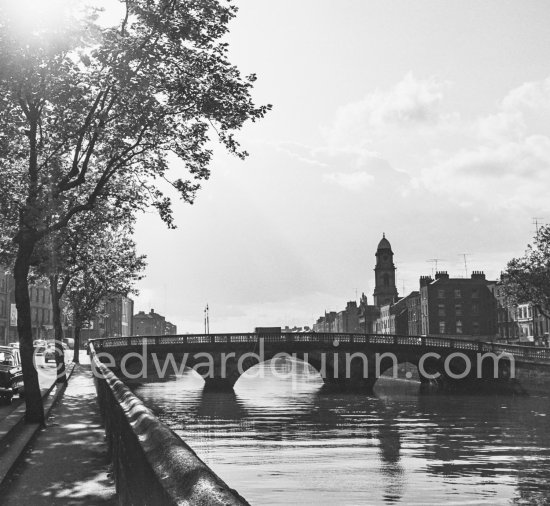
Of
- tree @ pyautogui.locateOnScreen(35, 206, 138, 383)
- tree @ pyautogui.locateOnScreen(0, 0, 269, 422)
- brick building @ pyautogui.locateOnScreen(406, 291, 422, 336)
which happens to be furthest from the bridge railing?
brick building @ pyautogui.locateOnScreen(406, 291, 422, 336)

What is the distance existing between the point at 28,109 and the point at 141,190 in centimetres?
502

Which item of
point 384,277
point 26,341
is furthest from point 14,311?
point 384,277

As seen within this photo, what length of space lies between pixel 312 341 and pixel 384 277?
10638 centimetres

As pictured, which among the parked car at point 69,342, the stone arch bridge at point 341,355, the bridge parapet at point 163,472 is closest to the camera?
the bridge parapet at point 163,472

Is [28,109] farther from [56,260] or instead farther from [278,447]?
[278,447]

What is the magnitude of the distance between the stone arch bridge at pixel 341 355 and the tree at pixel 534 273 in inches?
273

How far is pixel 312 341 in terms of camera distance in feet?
213

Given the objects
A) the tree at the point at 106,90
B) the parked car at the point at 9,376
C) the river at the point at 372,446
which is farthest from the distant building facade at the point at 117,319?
the tree at the point at 106,90

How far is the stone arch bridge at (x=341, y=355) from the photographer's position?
204 ft

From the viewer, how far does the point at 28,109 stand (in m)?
18.9

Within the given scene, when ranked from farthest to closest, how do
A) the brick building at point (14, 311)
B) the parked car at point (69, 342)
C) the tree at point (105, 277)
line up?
the brick building at point (14, 311), the parked car at point (69, 342), the tree at point (105, 277)

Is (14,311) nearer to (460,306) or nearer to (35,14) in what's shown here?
(460,306)

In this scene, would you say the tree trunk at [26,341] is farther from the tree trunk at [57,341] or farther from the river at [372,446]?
the tree trunk at [57,341]

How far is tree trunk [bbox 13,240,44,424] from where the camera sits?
57.4 ft
